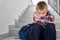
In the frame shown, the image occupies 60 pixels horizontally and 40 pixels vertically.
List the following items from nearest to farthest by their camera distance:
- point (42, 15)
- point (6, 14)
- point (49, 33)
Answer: point (49, 33)
point (42, 15)
point (6, 14)

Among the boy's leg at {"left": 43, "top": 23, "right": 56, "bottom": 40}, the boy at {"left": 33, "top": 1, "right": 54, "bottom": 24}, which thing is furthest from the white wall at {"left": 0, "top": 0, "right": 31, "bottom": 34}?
the boy's leg at {"left": 43, "top": 23, "right": 56, "bottom": 40}

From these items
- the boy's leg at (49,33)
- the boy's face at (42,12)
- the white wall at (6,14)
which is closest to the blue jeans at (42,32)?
the boy's leg at (49,33)

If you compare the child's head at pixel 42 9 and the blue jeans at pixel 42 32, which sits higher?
the child's head at pixel 42 9

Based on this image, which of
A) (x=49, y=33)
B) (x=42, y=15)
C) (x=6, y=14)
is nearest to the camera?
(x=49, y=33)

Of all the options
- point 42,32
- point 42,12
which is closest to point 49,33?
point 42,32

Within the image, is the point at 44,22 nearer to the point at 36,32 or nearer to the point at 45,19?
the point at 45,19

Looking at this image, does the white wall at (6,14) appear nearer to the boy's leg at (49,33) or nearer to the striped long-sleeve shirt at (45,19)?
the striped long-sleeve shirt at (45,19)

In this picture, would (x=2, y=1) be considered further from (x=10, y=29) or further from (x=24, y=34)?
(x=24, y=34)

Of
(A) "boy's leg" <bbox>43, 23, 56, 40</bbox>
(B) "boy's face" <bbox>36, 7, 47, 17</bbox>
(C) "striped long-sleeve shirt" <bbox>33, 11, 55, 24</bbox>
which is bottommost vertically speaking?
(A) "boy's leg" <bbox>43, 23, 56, 40</bbox>

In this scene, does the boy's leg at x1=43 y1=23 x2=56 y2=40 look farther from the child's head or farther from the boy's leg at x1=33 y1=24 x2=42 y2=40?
the child's head

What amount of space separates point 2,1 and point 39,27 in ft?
5.35

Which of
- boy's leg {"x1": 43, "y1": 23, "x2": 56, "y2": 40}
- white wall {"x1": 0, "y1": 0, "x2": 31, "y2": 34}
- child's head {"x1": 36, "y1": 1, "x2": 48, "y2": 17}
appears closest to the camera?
boy's leg {"x1": 43, "y1": 23, "x2": 56, "y2": 40}

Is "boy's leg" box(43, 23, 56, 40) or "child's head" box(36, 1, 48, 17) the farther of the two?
"child's head" box(36, 1, 48, 17)

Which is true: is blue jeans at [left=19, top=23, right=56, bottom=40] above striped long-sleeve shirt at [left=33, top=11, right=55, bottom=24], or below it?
below
